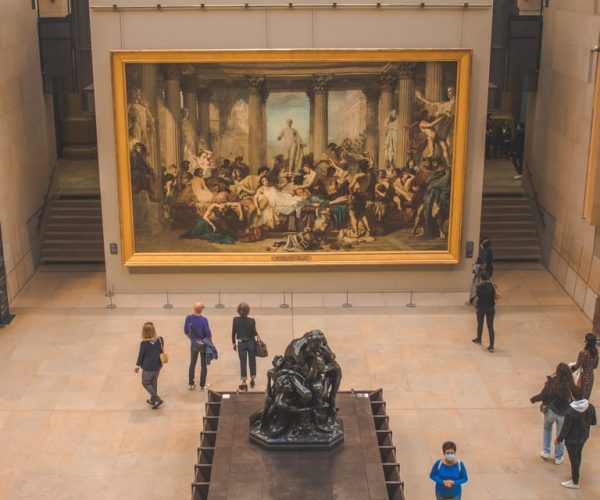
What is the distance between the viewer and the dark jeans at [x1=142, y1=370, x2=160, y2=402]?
17325 mm

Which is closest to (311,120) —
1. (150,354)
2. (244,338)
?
(244,338)

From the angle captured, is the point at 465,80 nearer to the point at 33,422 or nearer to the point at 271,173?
the point at 271,173

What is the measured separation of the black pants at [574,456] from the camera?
14953mm

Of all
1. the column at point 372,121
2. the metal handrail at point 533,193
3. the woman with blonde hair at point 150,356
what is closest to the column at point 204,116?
the column at point 372,121

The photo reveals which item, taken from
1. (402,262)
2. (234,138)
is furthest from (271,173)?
(402,262)

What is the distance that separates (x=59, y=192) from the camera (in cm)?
2723

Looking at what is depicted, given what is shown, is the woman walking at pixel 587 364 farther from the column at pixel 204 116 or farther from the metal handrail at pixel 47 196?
the metal handrail at pixel 47 196

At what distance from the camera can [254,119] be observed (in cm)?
2170

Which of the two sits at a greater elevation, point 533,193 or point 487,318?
point 533,193

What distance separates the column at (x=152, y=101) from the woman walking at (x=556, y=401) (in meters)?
10.2

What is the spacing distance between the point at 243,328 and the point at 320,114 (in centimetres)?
→ 600

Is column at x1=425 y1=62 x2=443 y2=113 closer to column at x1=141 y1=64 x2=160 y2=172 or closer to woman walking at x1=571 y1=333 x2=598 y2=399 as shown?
column at x1=141 y1=64 x2=160 y2=172

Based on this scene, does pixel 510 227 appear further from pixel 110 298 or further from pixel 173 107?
pixel 110 298

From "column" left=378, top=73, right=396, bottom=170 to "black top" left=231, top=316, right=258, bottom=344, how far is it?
5995 millimetres
